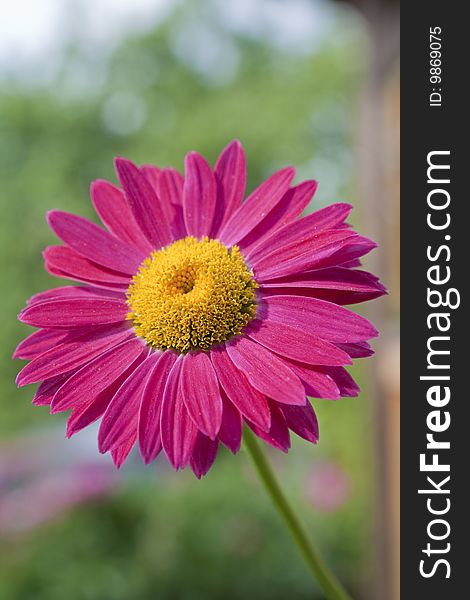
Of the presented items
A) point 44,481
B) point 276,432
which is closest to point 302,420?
point 276,432

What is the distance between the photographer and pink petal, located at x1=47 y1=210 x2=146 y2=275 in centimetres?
47

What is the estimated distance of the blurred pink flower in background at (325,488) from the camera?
110 inches

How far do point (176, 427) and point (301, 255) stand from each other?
0.11m

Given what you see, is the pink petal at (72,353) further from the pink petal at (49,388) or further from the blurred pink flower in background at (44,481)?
the blurred pink flower in background at (44,481)

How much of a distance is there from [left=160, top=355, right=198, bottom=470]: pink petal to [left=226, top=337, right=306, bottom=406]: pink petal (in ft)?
0.09

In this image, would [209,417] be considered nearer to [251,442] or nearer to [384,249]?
[251,442]

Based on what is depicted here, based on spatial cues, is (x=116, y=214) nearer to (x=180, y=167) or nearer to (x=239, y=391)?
(x=239, y=391)

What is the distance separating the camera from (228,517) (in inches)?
93.8

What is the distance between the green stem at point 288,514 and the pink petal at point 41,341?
13 cm

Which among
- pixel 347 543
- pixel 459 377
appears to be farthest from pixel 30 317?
pixel 347 543

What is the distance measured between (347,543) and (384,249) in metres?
1.32

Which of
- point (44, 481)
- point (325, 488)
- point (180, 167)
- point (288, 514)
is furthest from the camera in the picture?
point (180, 167)

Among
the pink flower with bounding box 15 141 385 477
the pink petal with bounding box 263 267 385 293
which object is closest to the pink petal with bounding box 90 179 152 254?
the pink flower with bounding box 15 141 385 477

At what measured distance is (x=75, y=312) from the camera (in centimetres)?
44
